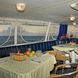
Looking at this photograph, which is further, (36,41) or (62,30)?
(62,30)

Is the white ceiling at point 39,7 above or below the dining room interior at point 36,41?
above

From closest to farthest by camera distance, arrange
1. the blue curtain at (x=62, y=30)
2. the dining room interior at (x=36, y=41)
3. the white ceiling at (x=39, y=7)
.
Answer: the dining room interior at (x=36, y=41), the white ceiling at (x=39, y=7), the blue curtain at (x=62, y=30)

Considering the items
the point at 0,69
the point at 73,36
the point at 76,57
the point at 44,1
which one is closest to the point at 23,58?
the point at 0,69

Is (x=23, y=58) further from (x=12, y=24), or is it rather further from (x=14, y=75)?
(x=12, y=24)

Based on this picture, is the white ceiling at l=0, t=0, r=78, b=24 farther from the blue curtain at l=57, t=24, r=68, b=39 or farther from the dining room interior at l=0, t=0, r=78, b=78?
Result: the blue curtain at l=57, t=24, r=68, b=39

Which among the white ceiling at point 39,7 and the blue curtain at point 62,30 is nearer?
the white ceiling at point 39,7

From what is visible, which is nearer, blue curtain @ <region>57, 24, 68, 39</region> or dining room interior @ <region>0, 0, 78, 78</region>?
dining room interior @ <region>0, 0, 78, 78</region>

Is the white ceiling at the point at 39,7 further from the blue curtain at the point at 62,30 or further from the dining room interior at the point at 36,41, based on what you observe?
the blue curtain at the point at 62,30

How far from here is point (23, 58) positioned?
2385 mm

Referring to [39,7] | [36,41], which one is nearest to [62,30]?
[36,41]

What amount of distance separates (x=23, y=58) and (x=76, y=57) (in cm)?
285

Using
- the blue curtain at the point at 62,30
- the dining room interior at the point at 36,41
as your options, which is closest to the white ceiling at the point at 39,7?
the dining room interior at the point at 36,41

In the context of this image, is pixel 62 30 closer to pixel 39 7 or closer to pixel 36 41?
pixel 36 41

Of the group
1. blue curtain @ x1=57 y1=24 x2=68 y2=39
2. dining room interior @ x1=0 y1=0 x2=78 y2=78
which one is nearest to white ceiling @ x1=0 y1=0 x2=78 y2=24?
dining room interior @ x1=0 y1=0 x2=78 y2=78
